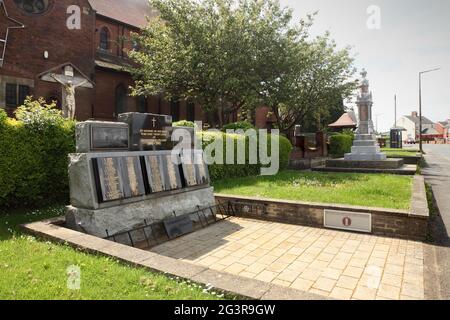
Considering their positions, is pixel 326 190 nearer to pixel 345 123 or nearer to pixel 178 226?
pixel 178 226

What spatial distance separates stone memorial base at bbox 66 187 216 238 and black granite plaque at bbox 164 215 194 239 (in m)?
0.20

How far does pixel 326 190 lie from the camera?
10391mm

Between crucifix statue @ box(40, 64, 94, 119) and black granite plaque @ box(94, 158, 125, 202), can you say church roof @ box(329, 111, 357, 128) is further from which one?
black granite plaque @ box(94, 158, 125, 202)

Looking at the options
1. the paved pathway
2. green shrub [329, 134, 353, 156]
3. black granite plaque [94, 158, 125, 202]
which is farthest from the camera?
green shrub [329, 134, 353, 156]

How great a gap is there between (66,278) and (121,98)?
81.8 feet

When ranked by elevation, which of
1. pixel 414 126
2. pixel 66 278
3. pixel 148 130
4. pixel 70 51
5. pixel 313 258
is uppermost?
pixel 414 126

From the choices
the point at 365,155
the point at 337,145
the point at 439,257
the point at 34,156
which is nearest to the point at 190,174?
the point at 34,156

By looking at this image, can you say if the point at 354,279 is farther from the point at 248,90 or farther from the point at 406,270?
the point at 248,90

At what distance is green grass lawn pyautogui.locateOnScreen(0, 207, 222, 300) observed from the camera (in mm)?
3607

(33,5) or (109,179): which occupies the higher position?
(33,5)

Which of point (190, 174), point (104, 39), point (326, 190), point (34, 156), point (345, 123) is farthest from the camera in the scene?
point (345, 123)

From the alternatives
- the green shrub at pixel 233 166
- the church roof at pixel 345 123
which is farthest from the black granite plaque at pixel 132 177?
the church roof at pixel 345 123

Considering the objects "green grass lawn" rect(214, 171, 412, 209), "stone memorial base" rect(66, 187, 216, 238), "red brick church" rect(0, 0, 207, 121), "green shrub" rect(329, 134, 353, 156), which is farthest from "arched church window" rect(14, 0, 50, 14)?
"green shrub" rect(329, 134, 353, 156)
